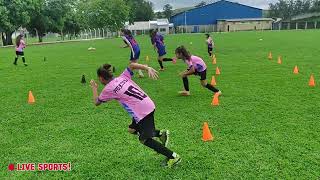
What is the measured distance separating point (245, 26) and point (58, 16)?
61.4 m

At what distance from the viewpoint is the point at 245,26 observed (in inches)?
4099

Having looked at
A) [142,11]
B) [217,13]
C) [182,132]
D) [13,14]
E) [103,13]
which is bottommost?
[182,132]

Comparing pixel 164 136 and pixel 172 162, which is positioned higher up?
pixel 164 136

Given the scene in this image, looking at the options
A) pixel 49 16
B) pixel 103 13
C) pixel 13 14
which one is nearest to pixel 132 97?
pixel 13 14

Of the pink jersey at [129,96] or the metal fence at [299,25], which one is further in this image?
the metal fence at [299,25]

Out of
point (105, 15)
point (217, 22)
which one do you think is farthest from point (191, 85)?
point (217, 22)

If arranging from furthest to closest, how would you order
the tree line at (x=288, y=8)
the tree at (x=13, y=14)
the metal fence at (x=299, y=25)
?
1. the tree line at (x=288, y=8)
2. the metal fence at (x=299, y=25)
3. the tree at (x=13, y=14)

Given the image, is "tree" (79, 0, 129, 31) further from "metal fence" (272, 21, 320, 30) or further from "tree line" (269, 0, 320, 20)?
"tree line" (269, 0, 320, 20)

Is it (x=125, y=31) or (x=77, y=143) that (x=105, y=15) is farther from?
(x=77, y=143)

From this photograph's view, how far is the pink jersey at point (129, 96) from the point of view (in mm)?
5020

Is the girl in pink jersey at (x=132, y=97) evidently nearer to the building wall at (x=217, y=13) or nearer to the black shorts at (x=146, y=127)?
the black shorts at (x=146, y=127)

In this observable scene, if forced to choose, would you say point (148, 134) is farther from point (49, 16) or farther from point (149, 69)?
point (49, 16)

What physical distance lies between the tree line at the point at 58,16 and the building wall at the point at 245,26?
3673cm

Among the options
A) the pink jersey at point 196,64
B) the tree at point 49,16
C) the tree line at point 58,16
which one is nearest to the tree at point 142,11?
the tree line at point 58,16
